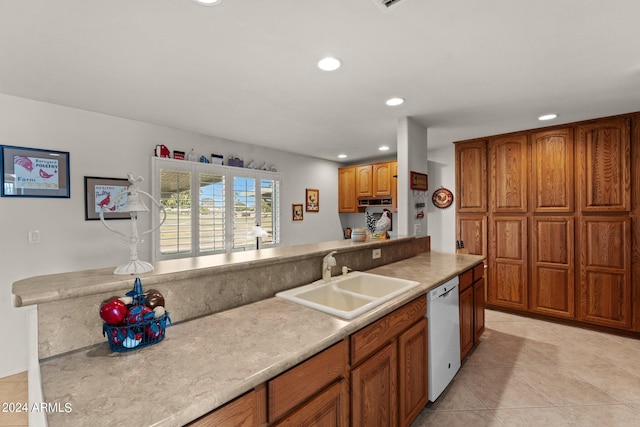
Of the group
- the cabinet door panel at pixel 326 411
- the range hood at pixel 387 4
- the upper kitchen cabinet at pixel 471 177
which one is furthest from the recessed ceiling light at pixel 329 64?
the upper kitchen cabinet at pixel 471 177

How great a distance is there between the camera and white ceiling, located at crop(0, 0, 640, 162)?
4.78 feet

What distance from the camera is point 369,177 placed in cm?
516

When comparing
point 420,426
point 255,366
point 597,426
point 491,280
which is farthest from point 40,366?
point 491,280

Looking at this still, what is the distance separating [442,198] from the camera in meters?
4.57

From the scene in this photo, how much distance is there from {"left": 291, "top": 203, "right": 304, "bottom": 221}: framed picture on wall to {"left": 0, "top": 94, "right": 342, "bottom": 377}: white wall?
1833mm

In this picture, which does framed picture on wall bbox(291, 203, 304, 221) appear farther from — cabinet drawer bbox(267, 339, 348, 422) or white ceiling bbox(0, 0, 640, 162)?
cabinet drawer bbox(267, 339, 348, 422)

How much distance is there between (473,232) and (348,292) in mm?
2954

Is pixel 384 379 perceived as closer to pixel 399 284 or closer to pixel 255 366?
pixel 399 284

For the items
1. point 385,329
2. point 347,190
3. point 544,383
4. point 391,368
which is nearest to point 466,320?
point 544,383

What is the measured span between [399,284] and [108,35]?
7.56 feet

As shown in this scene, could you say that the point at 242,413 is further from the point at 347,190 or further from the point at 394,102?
the point at 347,190

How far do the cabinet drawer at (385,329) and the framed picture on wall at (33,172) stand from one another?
3.01 meters

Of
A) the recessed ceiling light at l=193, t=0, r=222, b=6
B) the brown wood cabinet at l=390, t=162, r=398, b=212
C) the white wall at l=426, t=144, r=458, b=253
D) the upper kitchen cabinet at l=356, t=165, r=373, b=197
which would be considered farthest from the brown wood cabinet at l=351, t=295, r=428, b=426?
the upper kitchen cabinet at l=356, t=165, r=373, b=197

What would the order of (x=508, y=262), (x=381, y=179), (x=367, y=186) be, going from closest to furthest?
(x=508, y=262)
(x=381, y=179)
(x=367, y=186)
